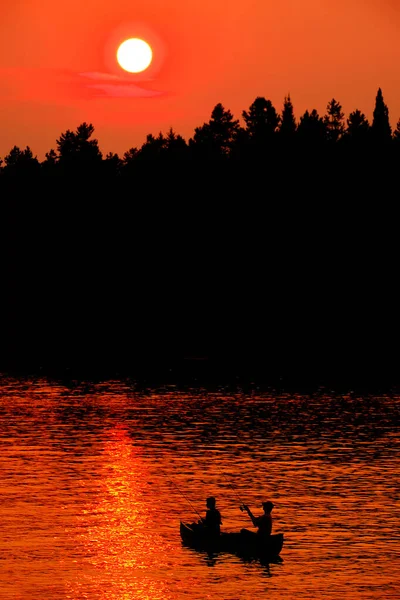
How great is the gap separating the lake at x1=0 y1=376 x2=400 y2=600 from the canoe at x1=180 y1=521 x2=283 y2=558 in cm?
48

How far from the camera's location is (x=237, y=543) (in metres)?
55.6

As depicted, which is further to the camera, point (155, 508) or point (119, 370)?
point (119, 370)

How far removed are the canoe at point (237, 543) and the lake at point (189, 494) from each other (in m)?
Result: 0.48

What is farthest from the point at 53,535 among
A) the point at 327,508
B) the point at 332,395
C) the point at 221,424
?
the point at 332,395

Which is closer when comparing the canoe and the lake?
the lake

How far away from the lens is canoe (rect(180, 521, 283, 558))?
54812mm

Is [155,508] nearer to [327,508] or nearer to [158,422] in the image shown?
[327,508]

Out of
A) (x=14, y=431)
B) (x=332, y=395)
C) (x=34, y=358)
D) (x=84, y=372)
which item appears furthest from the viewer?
(x=34, y=358)

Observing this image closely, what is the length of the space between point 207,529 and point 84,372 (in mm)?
115089

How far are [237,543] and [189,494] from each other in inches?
689

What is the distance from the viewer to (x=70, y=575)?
53375 mm

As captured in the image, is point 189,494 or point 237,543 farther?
point 189,494

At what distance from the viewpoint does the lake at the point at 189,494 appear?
172ft

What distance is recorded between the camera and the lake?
5256 cm
